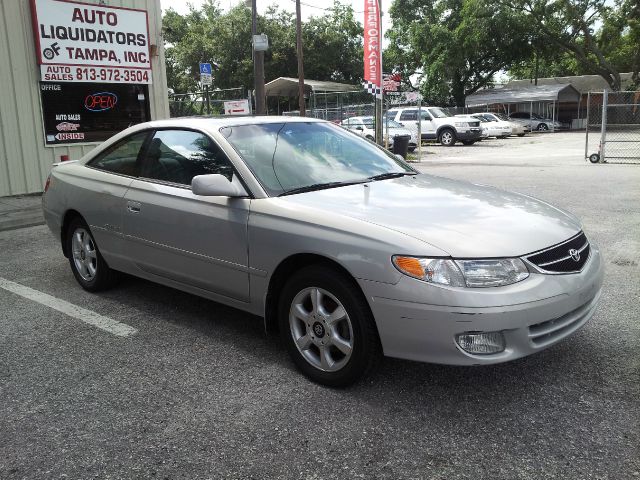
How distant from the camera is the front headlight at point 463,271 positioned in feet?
9.46

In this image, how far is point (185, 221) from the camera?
13.3 feet

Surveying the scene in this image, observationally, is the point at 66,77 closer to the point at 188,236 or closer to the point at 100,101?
the point at 100,101

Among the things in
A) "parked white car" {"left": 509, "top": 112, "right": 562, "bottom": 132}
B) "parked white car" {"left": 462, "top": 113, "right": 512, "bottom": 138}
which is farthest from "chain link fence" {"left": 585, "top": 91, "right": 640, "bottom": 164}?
"parked white car" {"left": 509, "top": 112, "right": 562, "bottom": 132}

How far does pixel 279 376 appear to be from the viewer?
3516 mm

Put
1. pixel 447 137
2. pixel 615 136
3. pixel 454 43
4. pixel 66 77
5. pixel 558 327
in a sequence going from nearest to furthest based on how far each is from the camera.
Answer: pixel 558 327 → pixel 66 77 → pixel 615 136 → pixel 447 137 → pixel 454 43

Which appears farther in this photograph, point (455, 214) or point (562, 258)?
point (455, 214)

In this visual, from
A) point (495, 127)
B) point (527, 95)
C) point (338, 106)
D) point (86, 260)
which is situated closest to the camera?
point (86, 260)

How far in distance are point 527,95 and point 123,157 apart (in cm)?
4045

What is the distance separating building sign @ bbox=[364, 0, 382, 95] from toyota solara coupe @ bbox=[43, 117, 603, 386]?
46.3ft

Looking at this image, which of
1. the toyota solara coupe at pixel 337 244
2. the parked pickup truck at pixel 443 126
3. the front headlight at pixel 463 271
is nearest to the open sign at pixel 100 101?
the toyota solara coupe at pixel 337 244

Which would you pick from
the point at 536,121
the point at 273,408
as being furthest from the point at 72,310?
the point at 536,121

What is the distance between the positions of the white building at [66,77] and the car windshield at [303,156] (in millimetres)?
6536

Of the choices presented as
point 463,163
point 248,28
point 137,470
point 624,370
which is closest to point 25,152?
point 137,470

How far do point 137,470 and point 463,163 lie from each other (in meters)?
16.2
